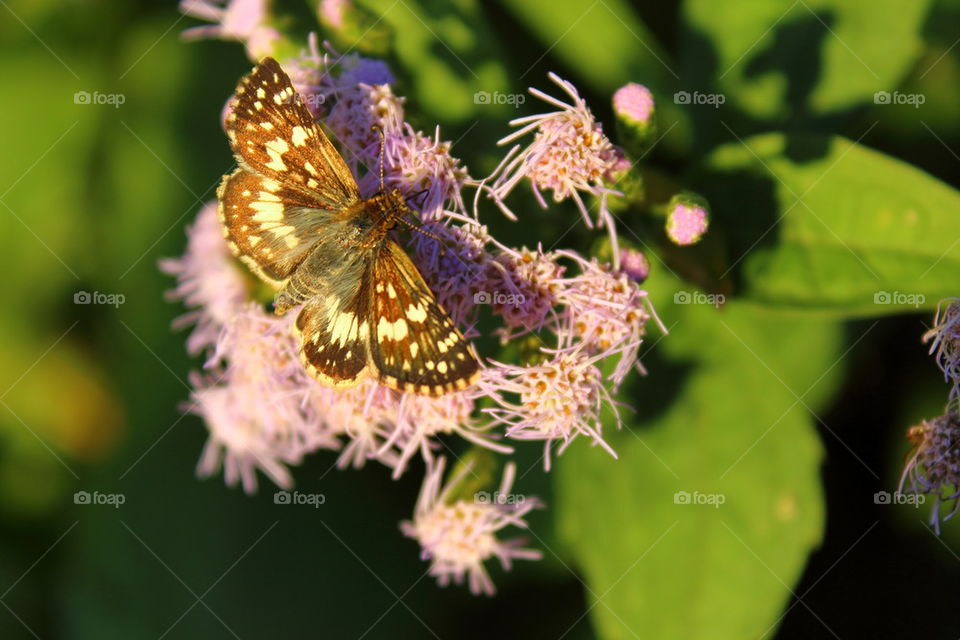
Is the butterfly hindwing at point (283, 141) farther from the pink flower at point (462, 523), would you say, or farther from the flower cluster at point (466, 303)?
the pink flower at point (462, 523)

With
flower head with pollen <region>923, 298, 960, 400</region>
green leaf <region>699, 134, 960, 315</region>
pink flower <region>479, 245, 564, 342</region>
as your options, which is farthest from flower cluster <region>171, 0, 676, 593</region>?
flower head with pollen <region>923, 298, 960, 400</region>

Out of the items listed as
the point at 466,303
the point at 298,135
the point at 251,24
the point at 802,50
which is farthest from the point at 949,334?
the point at 251,24

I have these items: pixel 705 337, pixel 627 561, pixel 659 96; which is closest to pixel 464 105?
pixel 659 96

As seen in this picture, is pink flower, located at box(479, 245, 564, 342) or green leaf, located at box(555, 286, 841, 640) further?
green leaf, located at box(555, 286, 841, 640)

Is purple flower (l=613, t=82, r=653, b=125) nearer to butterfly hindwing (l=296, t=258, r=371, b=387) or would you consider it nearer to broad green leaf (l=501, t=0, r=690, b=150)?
broad green leaf (l=501, t=0, r=690, b=150)

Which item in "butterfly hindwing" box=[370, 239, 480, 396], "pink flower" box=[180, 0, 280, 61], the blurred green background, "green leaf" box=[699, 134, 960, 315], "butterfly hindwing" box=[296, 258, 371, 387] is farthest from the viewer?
"pink flower" box=[180, 0, 280, 61]

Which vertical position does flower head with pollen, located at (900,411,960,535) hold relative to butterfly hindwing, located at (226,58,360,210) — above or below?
below

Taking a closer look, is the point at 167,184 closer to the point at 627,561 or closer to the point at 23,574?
the point at 23,574

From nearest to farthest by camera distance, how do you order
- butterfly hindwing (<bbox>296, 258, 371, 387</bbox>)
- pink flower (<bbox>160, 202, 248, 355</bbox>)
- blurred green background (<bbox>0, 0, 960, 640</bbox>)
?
butterfly hindwing (<bbox>296, 258, 371, 387</bbox>)
blurred green background (<bbox>0, 0, 960, 640</bbox>)
pink flower (<bbox>160, 202, 248, 355</bbox>)
